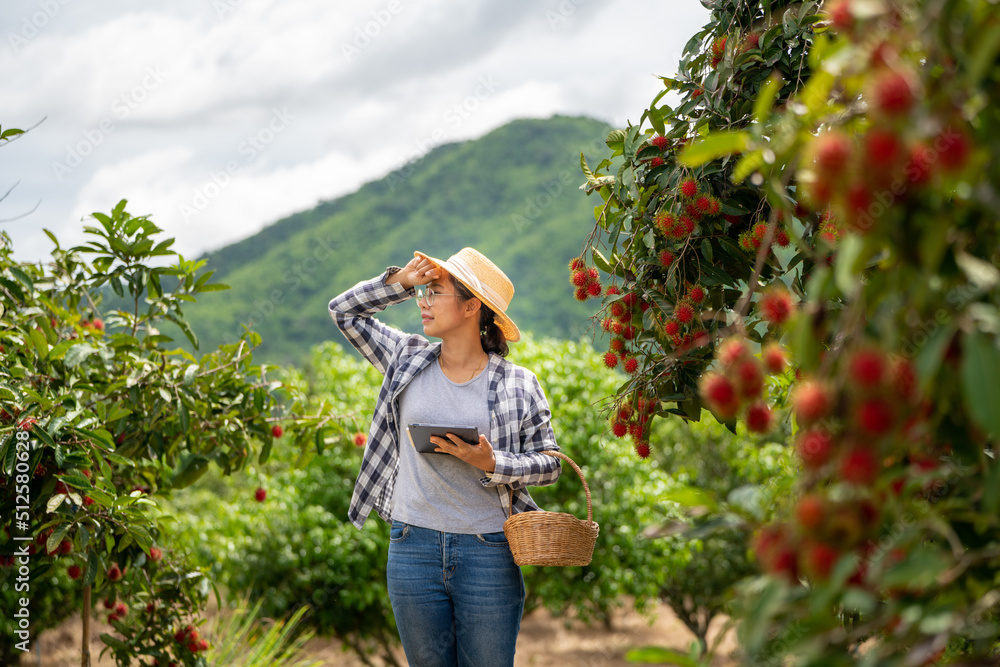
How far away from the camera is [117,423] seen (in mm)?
2375

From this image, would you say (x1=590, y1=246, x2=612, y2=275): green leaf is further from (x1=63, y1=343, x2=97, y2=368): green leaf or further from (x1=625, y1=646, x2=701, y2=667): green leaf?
(x1=63, y1=343, x2=97, y2=368): green leaf

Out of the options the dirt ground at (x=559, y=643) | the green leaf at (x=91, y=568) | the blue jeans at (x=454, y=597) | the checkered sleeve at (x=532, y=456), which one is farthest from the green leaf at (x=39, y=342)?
the dirt ground at (x=559, y=643)

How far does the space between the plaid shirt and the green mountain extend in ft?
52.5

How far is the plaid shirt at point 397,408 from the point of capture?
2037 mm

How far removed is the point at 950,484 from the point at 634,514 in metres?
3.37

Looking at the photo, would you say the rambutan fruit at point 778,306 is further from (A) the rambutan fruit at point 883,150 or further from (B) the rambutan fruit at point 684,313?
(B) the rambutan fruit at point 684,313

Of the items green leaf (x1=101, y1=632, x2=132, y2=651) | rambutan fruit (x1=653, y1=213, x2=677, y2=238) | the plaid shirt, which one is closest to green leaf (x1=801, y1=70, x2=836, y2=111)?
rambutan fruit (x1=653, y1=213, x2=677, y2=238)

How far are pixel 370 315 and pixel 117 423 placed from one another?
85cm

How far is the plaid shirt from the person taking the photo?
204cm

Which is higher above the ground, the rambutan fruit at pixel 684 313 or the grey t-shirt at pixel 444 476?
the rambutan fruit at pixel 684 313

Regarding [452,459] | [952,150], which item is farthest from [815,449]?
[452,459]

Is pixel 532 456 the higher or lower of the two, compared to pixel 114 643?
higher

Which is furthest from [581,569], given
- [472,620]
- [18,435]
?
[18,435]

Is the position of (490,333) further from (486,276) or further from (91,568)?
Answer: (91,568)
